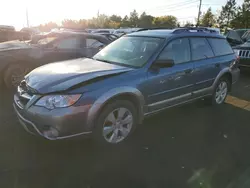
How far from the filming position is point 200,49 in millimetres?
4527

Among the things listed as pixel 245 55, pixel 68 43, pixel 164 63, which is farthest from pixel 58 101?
pixel 245 55

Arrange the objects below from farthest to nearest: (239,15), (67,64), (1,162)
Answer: (239,15), (67,64), (1,162)

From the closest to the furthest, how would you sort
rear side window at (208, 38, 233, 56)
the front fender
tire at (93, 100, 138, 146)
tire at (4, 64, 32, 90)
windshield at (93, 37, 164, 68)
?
the front fender, tire at (93, 100, 138, 146), windshield at (93, 37, 164, 68), rear side window at (208, 38, 233, 56), tire at (4, 64, 32, 90)

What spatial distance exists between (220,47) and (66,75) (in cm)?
349

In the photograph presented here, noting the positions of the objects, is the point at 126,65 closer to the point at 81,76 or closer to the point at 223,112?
Result: the point at 81,76

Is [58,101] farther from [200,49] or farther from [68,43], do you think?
[68,43]

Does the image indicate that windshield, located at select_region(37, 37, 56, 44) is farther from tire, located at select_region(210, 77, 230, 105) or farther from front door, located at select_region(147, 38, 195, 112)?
tire, located at select_region(210, 77, 230, 105)

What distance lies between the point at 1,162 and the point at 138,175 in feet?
5.61

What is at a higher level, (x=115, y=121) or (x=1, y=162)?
(x=115, y=121)

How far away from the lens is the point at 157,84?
3.62 m

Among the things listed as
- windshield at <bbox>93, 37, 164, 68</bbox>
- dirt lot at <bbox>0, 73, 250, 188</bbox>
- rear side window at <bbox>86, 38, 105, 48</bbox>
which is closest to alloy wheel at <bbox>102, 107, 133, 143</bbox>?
dirt lot at <bbox>0, 73, 250, 188</bbox>

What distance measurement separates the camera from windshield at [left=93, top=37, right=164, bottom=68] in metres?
3.72

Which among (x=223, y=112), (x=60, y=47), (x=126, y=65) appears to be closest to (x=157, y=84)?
(x=126, y=65)

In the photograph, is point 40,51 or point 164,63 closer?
point 164,63
